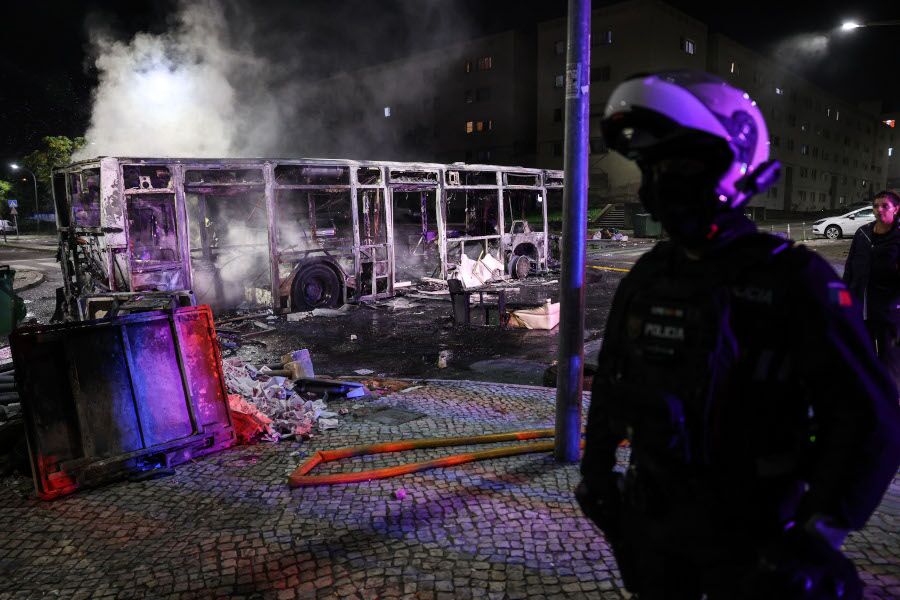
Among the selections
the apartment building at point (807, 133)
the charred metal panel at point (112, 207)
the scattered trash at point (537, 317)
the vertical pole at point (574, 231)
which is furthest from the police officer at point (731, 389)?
the apartment building at point (807, 133)

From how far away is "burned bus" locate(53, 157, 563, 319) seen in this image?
994 cm

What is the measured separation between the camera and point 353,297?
12812mm

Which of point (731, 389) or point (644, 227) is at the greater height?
point (731, 389)

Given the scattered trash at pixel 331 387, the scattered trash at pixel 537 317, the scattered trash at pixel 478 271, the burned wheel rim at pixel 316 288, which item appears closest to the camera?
the scattered trash at pixel 331 387

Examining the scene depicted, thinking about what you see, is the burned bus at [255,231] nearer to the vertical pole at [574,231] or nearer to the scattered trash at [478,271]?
the scattered trash at [478,271]

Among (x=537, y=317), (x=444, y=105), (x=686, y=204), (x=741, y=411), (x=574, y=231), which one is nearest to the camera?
(x=741, y=411)

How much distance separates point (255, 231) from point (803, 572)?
41.6 feet

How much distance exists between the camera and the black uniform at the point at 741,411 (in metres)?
1.38

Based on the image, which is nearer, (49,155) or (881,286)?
(881,286)

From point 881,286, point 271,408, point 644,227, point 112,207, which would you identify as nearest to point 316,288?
point 112,207

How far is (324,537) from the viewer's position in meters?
3.41

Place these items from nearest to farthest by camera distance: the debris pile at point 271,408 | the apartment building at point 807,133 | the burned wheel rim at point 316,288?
the debris pile at point 271,408 → the burned wheel rim at point 316,288 → the apartment building at point 807,133

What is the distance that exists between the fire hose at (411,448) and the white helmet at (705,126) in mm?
3138

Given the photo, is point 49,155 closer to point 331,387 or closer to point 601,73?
point 601,73
